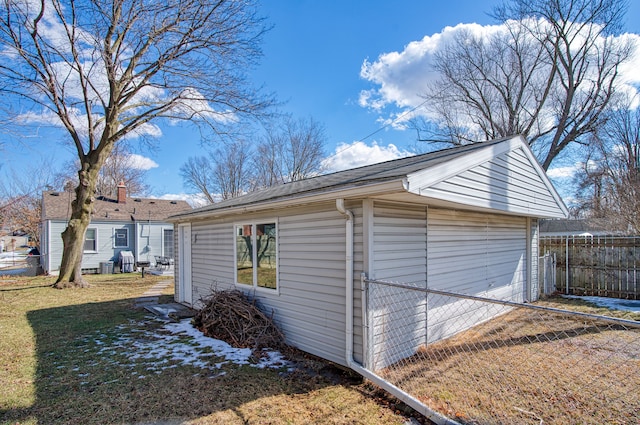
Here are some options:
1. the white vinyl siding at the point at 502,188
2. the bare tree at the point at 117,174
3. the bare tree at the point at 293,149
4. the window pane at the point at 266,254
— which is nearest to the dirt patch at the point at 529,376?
the white vinyl siding at the point at 502,188

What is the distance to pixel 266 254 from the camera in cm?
591

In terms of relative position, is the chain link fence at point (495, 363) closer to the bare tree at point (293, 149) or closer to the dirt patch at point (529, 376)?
the dirt patch at point (529, 376)

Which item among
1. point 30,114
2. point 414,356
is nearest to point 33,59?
point 30,114

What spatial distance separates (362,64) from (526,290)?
9.92 m

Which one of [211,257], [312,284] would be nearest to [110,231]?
[211,257]

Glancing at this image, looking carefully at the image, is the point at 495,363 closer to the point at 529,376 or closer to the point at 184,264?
the point at 529,376

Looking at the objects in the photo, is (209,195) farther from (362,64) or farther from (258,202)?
(258,202)

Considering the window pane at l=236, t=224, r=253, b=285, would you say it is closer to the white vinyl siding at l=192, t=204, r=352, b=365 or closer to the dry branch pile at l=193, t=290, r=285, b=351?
the white vinyl siding at l=192, t=204, r=352, b=365

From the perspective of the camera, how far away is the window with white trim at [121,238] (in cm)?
1811

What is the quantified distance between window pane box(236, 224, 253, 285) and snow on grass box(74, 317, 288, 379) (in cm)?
123

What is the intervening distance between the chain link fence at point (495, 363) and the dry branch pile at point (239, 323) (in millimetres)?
1972

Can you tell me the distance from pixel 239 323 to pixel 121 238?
15.9 m

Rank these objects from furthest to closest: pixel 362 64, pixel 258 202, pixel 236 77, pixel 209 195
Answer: pixel 209 195
pixel 362 64
pixel 236 77
pixel 258 202

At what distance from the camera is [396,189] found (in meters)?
3.54
